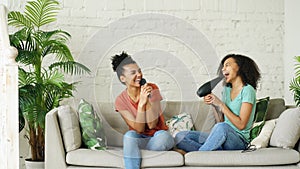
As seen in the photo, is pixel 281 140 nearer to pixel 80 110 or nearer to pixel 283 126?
pixel 283 126

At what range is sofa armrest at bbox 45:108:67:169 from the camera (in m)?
3.76

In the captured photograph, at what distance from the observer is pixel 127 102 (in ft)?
12.3

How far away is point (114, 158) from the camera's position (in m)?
3.71

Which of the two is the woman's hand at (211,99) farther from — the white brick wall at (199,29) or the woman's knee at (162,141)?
the white brick wall at (199,29)

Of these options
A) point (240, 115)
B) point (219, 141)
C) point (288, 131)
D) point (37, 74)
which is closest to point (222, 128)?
point (219, 141)

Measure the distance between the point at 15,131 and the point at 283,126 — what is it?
79.6 inches

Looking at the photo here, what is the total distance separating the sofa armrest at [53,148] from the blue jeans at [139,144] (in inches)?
17.7

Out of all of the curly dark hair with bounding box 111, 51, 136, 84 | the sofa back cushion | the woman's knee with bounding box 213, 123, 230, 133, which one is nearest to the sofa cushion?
the sofa back cushion

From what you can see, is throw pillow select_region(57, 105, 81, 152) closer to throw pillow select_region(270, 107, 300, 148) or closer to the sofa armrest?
the sofa armrest

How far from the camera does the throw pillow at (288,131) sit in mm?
3754

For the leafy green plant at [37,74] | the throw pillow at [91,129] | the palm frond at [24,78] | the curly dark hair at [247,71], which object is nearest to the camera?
the throw pillow at [91,129]

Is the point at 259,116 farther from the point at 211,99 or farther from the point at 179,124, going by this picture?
the point at 179,124

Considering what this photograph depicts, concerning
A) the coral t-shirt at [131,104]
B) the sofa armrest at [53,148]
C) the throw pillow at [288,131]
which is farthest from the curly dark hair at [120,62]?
the throw pillow at [288,131]

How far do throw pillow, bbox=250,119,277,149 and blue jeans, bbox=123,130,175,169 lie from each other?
59cm
